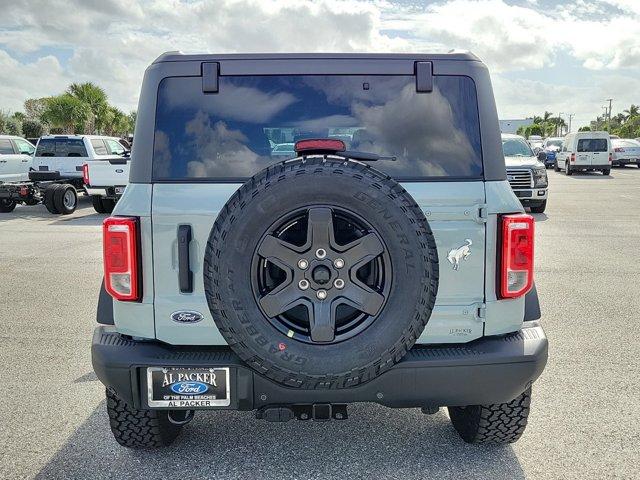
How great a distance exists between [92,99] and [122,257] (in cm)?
5172

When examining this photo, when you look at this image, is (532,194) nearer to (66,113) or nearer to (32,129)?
(66,113)

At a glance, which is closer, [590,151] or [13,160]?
[13,160]

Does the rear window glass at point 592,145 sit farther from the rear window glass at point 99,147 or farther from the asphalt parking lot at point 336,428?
the asphalt parking lot at point 336,428

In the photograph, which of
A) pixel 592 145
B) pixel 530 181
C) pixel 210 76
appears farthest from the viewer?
pixel 592 145

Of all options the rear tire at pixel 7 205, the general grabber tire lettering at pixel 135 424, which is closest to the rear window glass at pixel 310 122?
the general grabber tire lettering at pixel 135 424

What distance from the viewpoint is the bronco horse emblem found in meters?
2.87

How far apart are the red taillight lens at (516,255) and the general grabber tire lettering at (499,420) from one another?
626 mm

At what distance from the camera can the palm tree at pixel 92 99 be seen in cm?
4997

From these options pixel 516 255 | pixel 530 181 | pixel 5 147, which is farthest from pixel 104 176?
pixel 516 255

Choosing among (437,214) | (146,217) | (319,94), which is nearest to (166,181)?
(146,217)

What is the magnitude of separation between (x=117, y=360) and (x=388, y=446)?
150cm

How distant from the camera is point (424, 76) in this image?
2934 mm

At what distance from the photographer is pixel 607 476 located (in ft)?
10.3

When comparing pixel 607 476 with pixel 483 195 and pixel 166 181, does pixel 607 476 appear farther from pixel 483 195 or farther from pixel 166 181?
pixel 166 181
